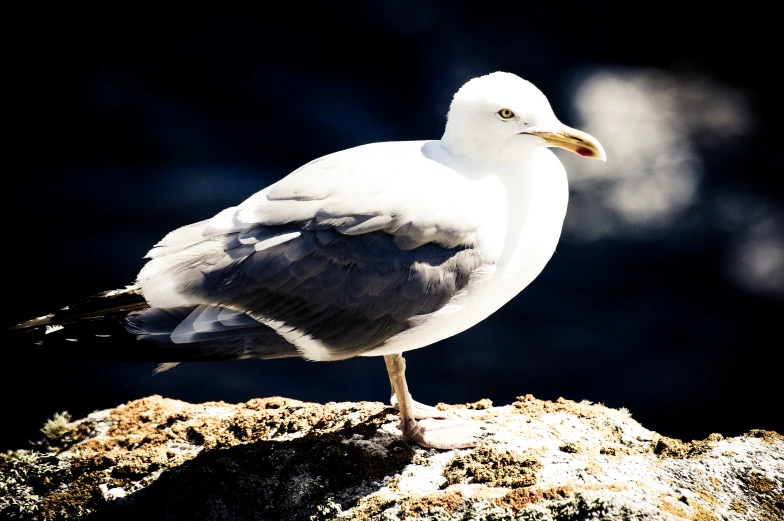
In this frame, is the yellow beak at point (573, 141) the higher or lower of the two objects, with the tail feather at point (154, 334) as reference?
higher

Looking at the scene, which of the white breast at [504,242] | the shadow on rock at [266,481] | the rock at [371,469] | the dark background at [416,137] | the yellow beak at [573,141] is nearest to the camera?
the rock at [371,469]

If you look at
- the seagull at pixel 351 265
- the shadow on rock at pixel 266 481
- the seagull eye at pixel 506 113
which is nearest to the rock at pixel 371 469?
the shadow on rock at pixel 266 481

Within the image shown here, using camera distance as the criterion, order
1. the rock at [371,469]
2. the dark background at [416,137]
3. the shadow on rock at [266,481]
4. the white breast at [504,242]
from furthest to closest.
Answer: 1. the dark background at [416,137]
2. the white breast at [504,242]
3. the shadow on rock at [266,481]
4. the rock at [371,469]

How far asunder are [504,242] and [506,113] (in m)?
0.62

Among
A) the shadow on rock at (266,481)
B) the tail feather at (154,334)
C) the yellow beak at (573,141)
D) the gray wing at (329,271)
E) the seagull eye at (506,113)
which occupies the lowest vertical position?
the shadow on rock at (266,481)

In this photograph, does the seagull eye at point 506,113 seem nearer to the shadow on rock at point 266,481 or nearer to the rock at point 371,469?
the rock at point 371,469

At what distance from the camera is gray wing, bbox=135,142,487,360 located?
3664 mm

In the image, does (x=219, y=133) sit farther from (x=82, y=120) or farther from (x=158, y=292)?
(x=158, y=292)

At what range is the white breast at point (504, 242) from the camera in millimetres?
3756

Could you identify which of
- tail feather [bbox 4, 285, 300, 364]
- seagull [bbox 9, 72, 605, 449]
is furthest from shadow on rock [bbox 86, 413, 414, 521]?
tail feather [bbox 4, 285, 300, 364]

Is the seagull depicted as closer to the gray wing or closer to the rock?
the gray wing

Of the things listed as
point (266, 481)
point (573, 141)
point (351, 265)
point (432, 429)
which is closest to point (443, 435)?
point (432, 429)

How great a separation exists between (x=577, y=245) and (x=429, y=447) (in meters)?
3.98

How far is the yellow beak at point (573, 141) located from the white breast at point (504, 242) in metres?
0.14
